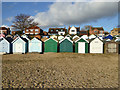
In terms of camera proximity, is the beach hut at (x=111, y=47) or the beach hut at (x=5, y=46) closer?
the beach hut at (x=5, y=46)

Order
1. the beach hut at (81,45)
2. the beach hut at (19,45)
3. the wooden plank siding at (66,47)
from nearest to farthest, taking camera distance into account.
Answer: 1. the beach hut at (19,45)
2. the beach hut at (81,45)
3. the wooden plank siding at (66,47)

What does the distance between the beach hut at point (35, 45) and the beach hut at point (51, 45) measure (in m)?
1.12

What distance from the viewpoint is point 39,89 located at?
426 centimetres

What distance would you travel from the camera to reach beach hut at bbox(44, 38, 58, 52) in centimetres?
1659

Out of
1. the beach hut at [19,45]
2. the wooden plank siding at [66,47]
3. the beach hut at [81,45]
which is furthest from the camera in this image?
the wooden plank siding at [66,47]

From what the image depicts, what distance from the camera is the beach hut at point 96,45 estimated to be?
16.6 meters

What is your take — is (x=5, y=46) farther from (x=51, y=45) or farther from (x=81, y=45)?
(x=81, y=45)

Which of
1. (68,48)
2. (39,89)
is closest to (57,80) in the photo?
(39,89)

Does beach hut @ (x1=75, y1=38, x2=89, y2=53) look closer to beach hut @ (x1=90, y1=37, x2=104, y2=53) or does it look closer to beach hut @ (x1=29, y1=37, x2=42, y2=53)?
beach hut @ (x1=90, y1=37, x2=104, y2=53)

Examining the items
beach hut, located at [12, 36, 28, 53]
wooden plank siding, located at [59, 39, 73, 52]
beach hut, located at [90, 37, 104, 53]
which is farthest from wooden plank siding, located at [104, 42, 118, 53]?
beach hut, located at [12, 36, 28, 53]

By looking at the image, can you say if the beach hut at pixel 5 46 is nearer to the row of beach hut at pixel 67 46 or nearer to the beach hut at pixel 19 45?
the row of beach hut at pixel 67 46

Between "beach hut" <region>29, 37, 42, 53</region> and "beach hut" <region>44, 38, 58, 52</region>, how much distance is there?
1.12 m

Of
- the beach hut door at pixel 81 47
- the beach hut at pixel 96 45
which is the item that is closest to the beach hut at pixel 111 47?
the beach hut at pixel 96 45

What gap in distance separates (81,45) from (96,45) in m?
2.86
